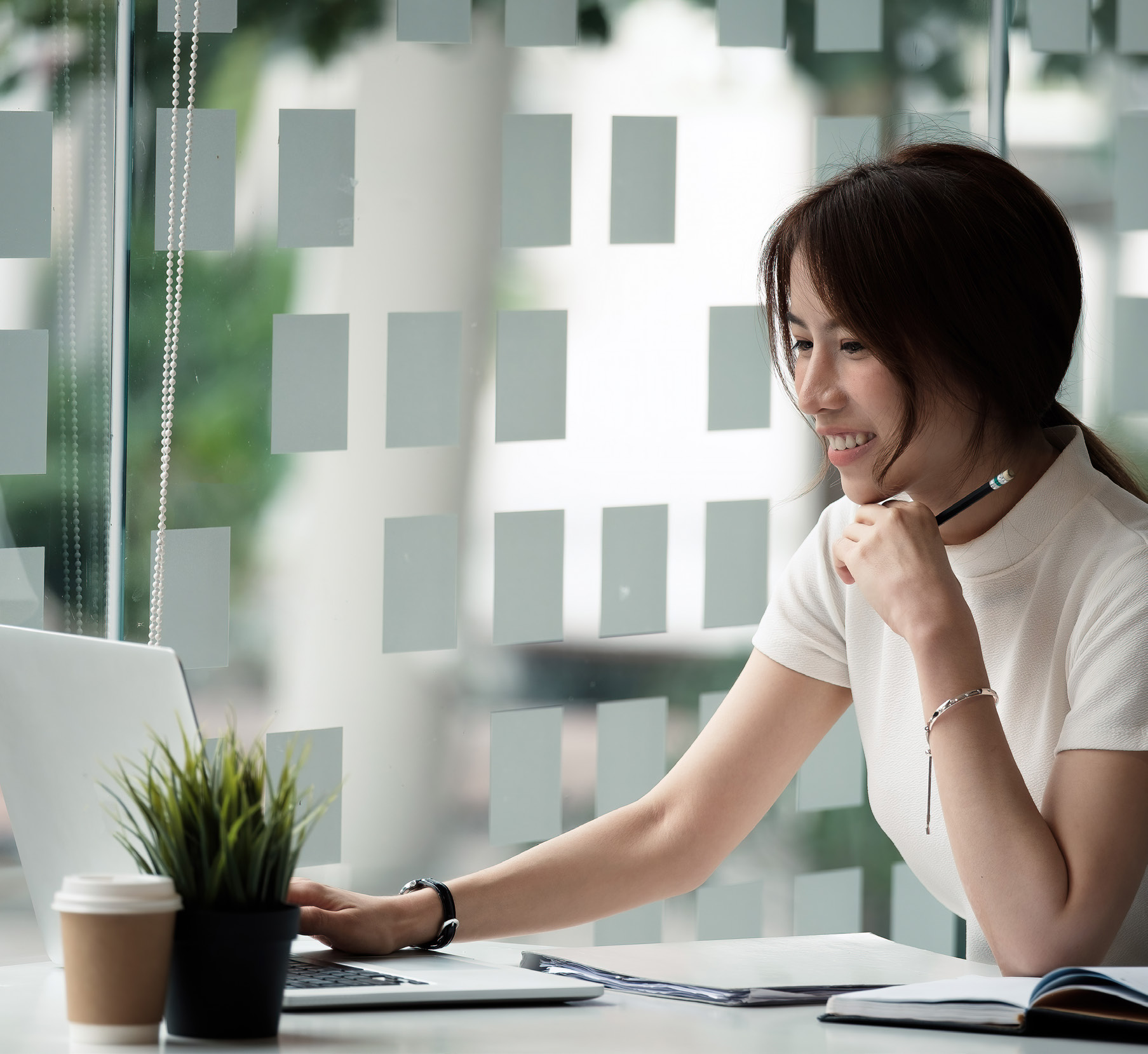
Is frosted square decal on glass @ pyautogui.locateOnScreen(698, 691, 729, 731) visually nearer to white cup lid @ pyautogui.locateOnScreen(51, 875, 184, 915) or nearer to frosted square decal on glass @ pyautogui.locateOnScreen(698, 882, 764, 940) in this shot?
frosted square decal on glass @ pyautogui.locateOnScreen(698, 882, 764, 940)

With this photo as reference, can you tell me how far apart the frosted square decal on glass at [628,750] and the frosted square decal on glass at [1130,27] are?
4.63ft

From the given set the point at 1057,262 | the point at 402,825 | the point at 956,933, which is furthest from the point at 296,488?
the point at 956,933

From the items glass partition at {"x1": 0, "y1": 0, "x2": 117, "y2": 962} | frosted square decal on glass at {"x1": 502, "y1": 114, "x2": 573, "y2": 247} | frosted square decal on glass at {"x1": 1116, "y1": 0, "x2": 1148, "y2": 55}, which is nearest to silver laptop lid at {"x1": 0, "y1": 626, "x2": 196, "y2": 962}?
glass partition at {"x1": 0, "y1": 0, "x2": 117, "y2": 962}

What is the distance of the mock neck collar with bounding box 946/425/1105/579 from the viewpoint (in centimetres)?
154

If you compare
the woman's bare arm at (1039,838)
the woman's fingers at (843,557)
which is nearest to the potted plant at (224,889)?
the woman's bare arm at (1039,838)

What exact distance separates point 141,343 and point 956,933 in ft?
5.57

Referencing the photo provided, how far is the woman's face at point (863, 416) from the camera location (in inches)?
61.7

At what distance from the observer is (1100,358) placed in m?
2.59

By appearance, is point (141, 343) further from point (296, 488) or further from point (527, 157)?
point (527, 157)

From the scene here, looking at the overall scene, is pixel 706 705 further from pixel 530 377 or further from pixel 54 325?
pixel 54 325

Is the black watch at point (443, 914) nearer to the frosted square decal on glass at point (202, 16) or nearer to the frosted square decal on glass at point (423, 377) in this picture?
the frosted square decal on glass at point (423, 377)

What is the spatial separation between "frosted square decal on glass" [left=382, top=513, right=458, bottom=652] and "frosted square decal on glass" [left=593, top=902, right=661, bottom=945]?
52 centimetres

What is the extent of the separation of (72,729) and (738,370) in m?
Result: 1.41

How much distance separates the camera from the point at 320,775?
197cm
